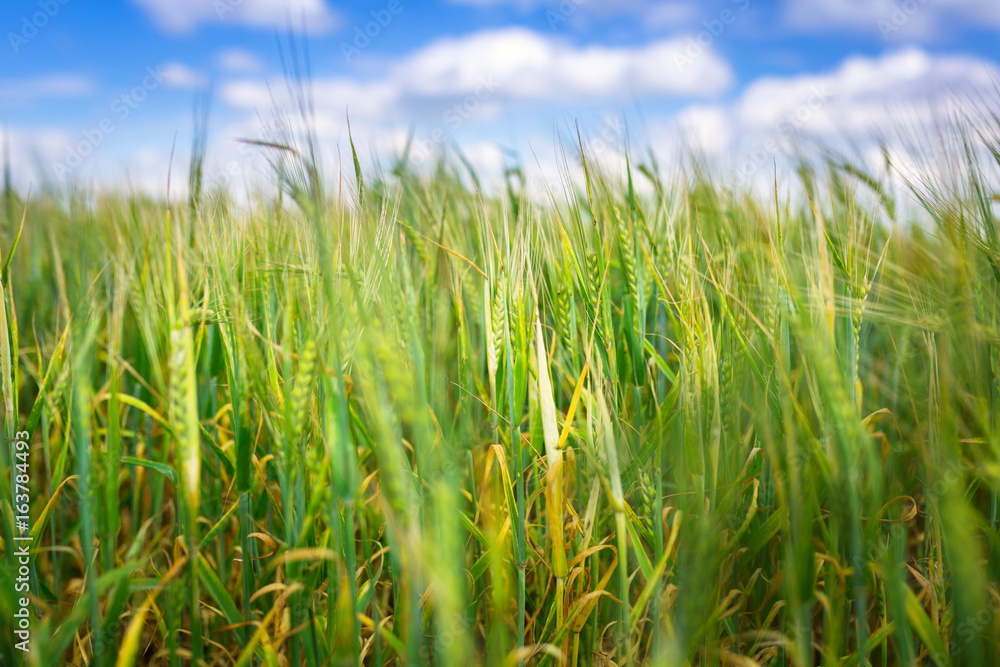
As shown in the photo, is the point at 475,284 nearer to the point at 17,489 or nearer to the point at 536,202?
the point at 536,202

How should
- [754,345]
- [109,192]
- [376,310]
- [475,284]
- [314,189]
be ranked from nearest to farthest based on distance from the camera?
[314,189] < [376,310] < [754,345] < [475,284] < [109,192]

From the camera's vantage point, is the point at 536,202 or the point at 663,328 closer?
the point at 536,202

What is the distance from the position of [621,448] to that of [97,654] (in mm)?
707

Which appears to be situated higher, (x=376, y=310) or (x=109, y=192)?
(x=109, y=192)

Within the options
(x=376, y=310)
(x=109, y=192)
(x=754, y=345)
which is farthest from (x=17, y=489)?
(x=109, y=192)

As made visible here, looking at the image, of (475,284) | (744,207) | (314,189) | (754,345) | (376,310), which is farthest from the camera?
(744,207)

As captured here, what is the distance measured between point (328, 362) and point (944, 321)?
2.97ft

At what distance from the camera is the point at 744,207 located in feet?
4.46

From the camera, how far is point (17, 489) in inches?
32.9

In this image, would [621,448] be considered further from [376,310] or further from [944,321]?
[944,321]

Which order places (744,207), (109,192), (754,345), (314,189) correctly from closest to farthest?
(314,189)
(754,345)
(744,207)
(109,192)

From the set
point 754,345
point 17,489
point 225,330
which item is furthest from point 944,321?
point 17,489

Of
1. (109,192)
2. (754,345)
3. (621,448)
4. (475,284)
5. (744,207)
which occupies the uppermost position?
(109,192)

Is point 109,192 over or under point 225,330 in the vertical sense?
over
